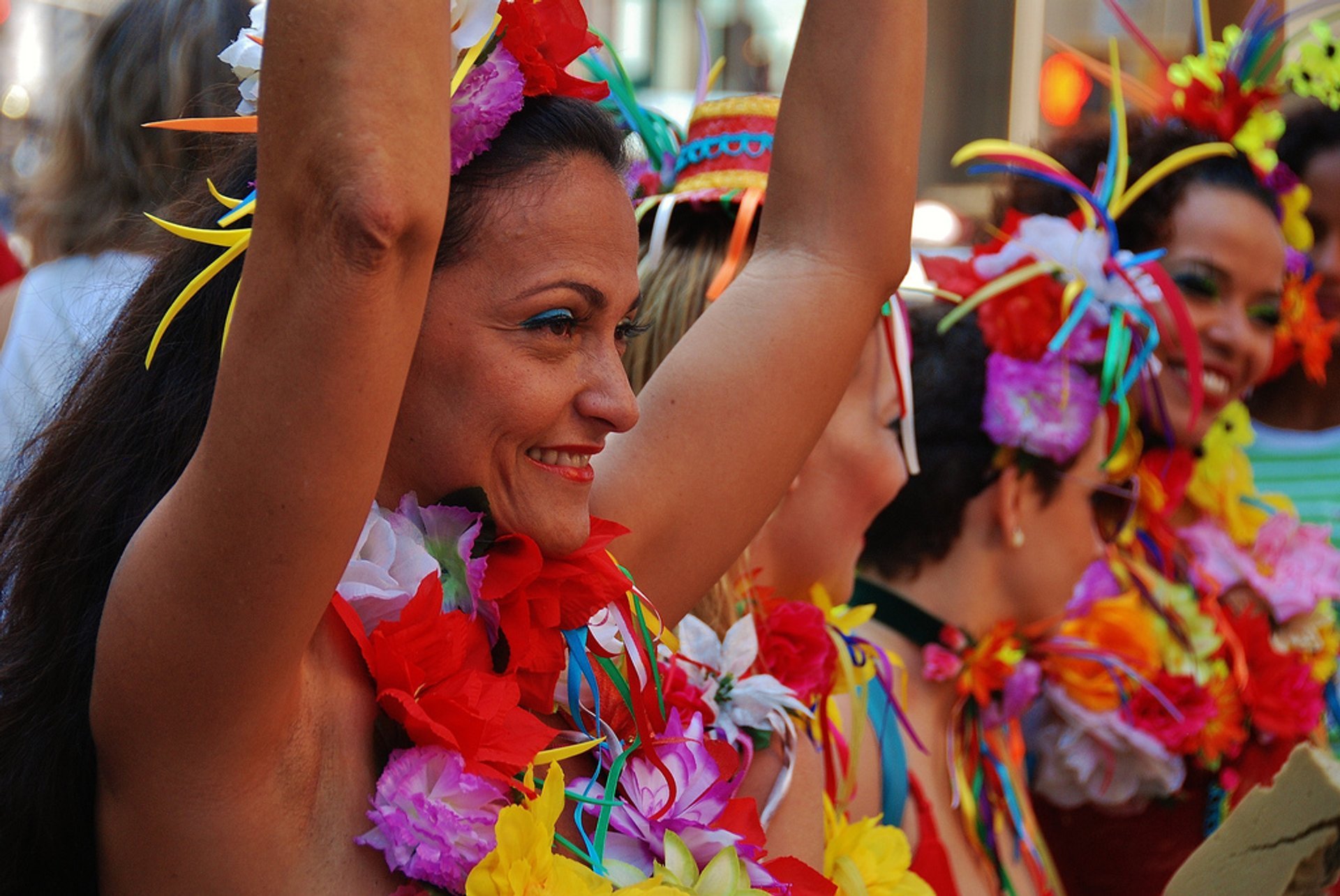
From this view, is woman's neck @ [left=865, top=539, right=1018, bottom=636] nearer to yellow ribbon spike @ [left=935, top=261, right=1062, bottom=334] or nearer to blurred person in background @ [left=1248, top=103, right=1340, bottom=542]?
yellow ribbon spike @ [left=935, top=261, right=1062, bottom=334]

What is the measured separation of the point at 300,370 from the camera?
90 centimetres

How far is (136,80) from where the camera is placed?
8.40ft

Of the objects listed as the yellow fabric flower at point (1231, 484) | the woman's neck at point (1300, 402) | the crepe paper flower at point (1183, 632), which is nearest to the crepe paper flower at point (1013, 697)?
the crepe paper flower at point (1183, 632)

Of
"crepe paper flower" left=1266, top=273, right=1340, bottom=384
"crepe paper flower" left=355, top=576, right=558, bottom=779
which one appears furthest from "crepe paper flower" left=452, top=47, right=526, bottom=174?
"crepe paper flower" left=1266, top=273, right=1340, bottom=384

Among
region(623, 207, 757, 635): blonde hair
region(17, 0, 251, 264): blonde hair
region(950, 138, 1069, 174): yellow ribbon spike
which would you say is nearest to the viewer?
region(623, 207, 757, 635): blonde hair

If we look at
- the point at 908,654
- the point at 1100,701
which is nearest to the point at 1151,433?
the point at 1100,701

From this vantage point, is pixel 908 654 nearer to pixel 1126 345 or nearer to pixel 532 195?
pixel 1126 345

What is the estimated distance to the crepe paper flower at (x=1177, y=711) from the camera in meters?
3.01

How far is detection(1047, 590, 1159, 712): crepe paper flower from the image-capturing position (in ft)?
9.75

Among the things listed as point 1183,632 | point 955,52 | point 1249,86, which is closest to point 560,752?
point 1183,632

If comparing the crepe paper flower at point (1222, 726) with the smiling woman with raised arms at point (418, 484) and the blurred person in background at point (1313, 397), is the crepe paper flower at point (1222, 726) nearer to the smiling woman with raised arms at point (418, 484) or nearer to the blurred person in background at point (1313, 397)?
the blurred person in background at point (1313, 397)

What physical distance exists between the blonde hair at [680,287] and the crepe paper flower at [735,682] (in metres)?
0.18

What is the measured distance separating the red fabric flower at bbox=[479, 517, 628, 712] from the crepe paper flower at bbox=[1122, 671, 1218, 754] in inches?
77.3

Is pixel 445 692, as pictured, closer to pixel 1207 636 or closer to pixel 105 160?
pixel 105 160
